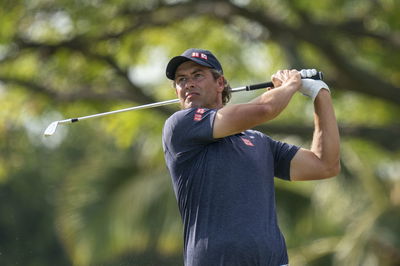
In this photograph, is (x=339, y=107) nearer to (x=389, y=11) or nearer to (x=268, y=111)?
(x=389, y=11)

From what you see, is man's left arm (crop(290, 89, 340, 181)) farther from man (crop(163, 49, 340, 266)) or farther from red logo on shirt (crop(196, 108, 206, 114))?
red logo on shirt (crop(196, 108, 206, 114))

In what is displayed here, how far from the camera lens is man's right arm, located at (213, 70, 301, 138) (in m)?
5.07

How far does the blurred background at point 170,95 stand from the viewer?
13.7 meters

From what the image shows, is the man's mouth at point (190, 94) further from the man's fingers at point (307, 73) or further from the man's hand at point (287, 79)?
the man's fingers at point (307, 73)

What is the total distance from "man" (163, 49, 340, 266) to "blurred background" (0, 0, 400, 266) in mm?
7463

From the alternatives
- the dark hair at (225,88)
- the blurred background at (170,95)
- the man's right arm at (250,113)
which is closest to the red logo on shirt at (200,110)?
the man's right arm at (250,113)

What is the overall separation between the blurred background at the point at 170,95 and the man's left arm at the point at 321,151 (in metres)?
7.39

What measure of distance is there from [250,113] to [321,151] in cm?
66

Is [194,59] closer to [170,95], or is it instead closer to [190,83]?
[190,83]

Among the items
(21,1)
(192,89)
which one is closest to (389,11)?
(21,1)

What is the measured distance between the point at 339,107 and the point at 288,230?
3.31 meters

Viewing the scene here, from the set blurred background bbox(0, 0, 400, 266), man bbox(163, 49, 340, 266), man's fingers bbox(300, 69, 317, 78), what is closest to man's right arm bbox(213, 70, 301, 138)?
man bbox(163, 49, 340, 266)

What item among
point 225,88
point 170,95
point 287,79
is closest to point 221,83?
point 225,88

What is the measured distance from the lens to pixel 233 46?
55.8 ft
